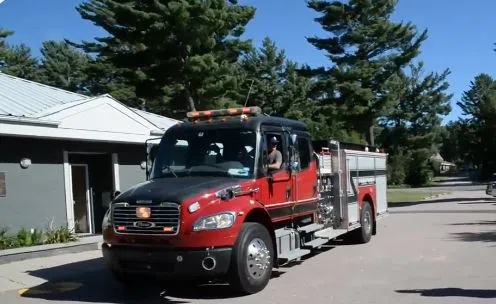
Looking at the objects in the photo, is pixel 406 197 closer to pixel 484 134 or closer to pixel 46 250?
pixel 46 250

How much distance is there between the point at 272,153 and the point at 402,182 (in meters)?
61.4

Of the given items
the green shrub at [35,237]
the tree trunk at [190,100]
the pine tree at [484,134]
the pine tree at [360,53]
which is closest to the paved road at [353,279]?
the green shrub at [35,237]

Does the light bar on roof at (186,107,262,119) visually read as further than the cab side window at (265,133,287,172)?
Yes

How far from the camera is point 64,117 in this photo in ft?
50.5

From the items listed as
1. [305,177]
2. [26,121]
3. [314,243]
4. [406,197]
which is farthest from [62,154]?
[406,197]

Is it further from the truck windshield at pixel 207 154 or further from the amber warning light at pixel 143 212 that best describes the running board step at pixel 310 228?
the amber warning light at pixel 143 212

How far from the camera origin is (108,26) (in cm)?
3638

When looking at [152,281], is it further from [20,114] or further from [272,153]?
[20,114]

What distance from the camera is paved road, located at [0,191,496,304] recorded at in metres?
8.36

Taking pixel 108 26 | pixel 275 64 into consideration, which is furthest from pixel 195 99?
pixel 275 64

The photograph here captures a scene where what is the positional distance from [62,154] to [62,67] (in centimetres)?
5330

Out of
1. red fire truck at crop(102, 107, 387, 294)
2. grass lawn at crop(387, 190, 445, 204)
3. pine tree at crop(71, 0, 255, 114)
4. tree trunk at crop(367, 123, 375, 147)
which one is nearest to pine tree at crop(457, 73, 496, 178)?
tree trunk at crop(367, 123, 375, 147)

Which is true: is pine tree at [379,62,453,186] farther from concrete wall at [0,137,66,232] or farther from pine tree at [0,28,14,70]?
concrete wall at [0,137,66,232]

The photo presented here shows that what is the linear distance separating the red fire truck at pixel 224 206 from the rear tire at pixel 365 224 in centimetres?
222
